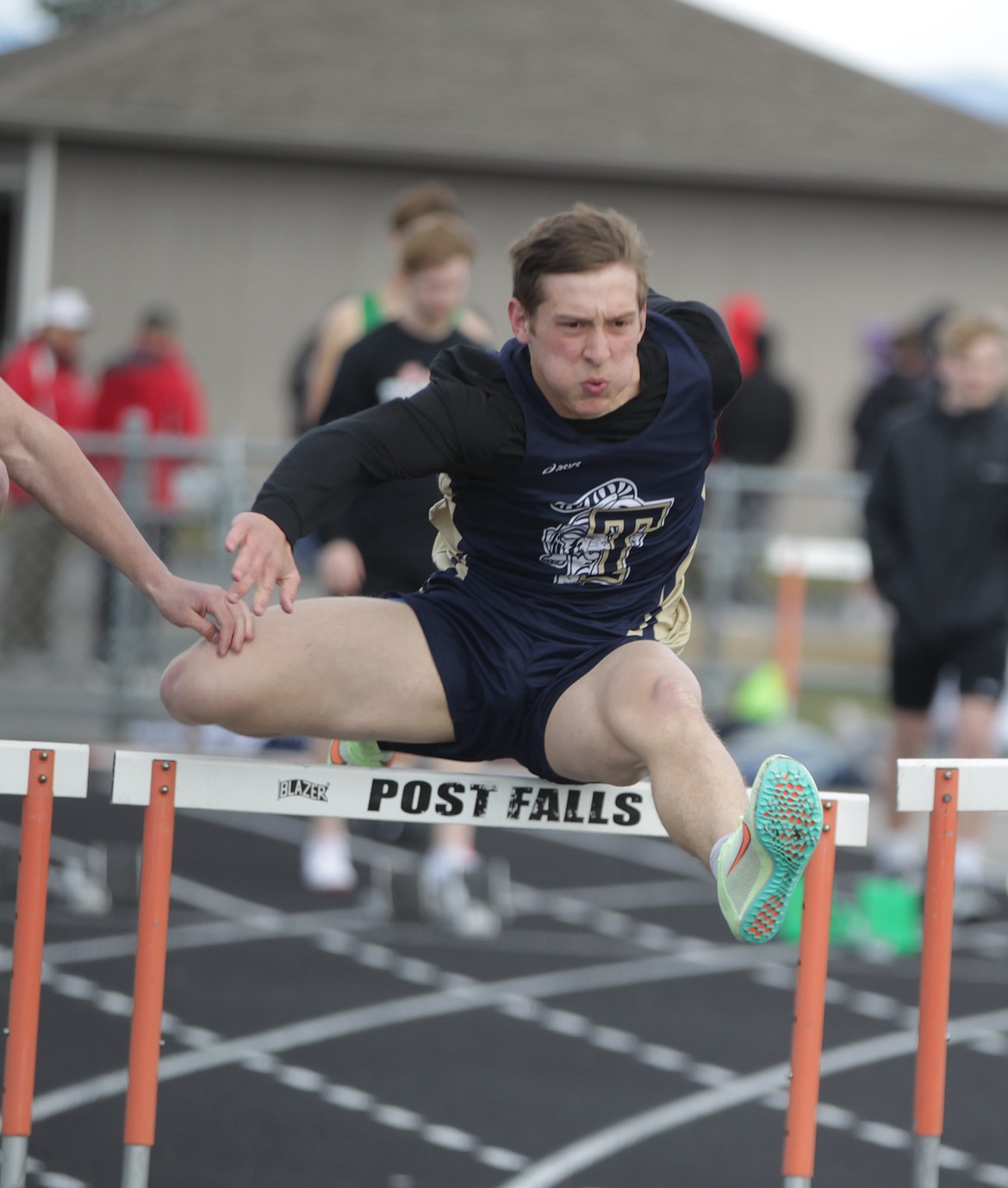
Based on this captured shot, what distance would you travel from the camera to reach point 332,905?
6.94 metres

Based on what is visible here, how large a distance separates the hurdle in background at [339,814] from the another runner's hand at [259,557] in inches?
14.3

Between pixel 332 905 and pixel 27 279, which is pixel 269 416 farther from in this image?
pixel 332 905

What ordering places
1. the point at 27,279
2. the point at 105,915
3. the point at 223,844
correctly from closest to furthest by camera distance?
the point at 105,915 < the point at 223,844 < the point at 27,279

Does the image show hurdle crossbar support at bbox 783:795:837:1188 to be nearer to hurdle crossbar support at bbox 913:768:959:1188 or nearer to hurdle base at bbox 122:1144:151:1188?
hurdle crossbar support at bbox 913:768:959:1188

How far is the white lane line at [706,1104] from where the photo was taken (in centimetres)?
443

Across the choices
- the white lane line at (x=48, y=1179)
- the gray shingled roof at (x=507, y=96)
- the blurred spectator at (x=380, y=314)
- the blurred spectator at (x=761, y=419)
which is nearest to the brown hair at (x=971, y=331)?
the blurred spectator at (x=380, y=314)

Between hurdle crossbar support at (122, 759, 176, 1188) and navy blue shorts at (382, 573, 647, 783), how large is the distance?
0.56 m

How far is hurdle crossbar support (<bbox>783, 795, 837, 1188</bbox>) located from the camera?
131 inches

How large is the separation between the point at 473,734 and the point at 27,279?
15.9 m

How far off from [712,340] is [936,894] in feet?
4.05

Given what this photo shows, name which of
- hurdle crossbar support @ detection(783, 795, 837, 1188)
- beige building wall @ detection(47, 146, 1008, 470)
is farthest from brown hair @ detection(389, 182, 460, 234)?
beige building wall @ detection(47, 146, 1008, 470)

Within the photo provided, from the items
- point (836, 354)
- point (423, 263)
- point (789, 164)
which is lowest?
point (423, 263)

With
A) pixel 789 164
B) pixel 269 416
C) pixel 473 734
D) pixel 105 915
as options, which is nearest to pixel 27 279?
pixel 269 416

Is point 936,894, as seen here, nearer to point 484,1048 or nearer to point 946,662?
point 484,1048
